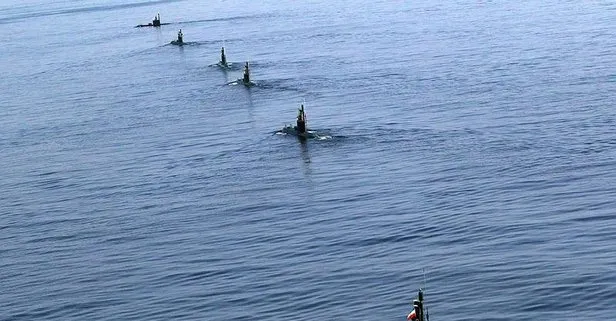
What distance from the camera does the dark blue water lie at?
180 feet

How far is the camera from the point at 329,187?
75.3 meters

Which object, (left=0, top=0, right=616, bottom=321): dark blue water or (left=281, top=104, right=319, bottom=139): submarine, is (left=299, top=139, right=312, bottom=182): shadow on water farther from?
(left=281, top=104, right=319, bottom=139): submarine

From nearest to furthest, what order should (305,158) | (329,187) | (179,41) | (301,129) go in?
(329,187) < (305,158) < (301,129) < (179,41)

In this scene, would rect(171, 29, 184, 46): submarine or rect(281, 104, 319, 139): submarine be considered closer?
rect(281, 104, 319, 139): submarine

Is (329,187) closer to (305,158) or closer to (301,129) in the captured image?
(305,158)

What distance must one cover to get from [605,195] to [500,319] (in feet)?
65.2

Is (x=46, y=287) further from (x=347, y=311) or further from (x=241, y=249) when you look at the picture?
(x=347, y=311)

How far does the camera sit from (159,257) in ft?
208

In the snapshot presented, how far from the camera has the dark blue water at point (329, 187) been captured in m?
55.0

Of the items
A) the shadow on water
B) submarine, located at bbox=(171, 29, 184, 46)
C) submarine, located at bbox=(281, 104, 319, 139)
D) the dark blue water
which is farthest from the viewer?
submarine, located at bbox=(171, 29, 184, 46)

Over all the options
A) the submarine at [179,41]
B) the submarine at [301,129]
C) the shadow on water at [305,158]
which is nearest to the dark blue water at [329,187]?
the shadow on water at [305,158]

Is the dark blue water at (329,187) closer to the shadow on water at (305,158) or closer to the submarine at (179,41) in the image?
the shadow on water at (305,158)

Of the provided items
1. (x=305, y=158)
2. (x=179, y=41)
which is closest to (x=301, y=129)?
(x=305, y=158)

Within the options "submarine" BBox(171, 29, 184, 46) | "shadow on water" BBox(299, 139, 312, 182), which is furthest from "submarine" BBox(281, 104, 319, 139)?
"submarine" BBox(171, 29, 184, 46)
